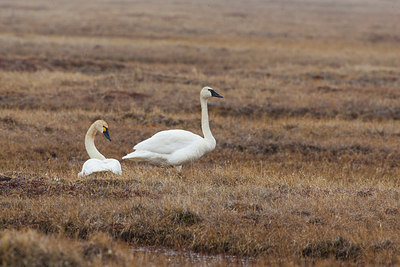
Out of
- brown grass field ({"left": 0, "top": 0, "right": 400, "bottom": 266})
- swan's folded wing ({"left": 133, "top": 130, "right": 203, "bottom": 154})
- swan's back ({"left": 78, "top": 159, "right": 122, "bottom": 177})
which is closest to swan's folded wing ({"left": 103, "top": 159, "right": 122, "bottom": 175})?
swan's back ({"left": 78, "top": 159, "right": 122, "bottom": 177})

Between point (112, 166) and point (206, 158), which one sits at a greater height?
point (112, 166)

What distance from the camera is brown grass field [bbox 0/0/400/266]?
6.57 metres

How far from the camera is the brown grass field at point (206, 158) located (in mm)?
6566

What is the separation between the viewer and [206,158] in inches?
484

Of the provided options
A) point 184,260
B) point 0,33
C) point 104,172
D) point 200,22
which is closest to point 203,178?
point 104,172

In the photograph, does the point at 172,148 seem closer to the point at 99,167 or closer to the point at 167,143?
the point at 167,143

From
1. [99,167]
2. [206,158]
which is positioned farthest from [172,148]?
[206,158]

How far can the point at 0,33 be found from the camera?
35500 mm

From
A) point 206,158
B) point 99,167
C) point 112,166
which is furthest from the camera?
point 206,158

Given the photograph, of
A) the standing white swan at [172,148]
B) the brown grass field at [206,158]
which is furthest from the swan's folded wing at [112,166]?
the standing white swan at [172,148]

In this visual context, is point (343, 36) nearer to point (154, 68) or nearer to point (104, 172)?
point (154, 68)

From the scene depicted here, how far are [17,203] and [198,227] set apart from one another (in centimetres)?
234

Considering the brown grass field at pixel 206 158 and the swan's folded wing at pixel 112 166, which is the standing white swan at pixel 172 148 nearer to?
the brown grass field at pixel 206 158

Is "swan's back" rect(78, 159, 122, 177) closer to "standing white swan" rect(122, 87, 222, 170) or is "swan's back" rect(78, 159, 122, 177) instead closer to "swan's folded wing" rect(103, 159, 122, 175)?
"swan's folded wing" rect(103, 159, 122, 175)
